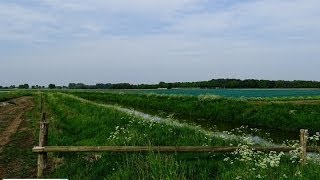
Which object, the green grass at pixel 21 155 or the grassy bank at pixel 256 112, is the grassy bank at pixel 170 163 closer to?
the green grass at pixel 21 155

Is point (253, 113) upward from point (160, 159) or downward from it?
downward

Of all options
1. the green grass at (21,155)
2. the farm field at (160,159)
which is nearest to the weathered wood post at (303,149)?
the farm field at (160,159)

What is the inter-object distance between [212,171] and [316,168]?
311cm

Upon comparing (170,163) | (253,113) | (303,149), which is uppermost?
(303,149)

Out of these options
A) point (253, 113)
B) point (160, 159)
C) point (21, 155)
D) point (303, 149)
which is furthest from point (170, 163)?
point (253, 113)

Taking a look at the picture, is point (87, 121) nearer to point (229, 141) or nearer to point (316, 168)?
point (229, 141)

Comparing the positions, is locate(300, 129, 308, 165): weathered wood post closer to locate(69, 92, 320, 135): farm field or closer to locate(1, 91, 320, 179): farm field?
locate(1, 91, 320, 179): farm field

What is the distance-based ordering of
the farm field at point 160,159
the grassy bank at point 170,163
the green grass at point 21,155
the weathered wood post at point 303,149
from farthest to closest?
the green grass at point 21,155
the weathered wood post at point 303,149
the farm field at point 160,159
the grassy bank at point 170,163

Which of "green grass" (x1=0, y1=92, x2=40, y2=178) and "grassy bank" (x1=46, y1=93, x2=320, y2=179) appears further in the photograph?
"green grass" (x1=0, y1=92, x2=40, y2=178)

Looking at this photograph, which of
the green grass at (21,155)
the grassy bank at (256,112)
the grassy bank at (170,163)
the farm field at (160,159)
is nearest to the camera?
the grassy bank at (170,163)

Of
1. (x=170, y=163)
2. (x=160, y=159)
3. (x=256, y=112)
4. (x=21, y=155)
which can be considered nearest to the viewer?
(x=170, y=163)

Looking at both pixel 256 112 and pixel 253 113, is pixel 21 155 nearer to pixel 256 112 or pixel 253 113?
pixel 253 113

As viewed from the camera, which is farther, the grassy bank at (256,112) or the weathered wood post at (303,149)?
the grassy bank at (256,112)

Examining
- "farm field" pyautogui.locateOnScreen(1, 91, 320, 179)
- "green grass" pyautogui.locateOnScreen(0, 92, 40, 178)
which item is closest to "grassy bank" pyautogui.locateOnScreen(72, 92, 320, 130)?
"farm field" pyautogui.locateOnScreen(1, 91, 320, 179)
